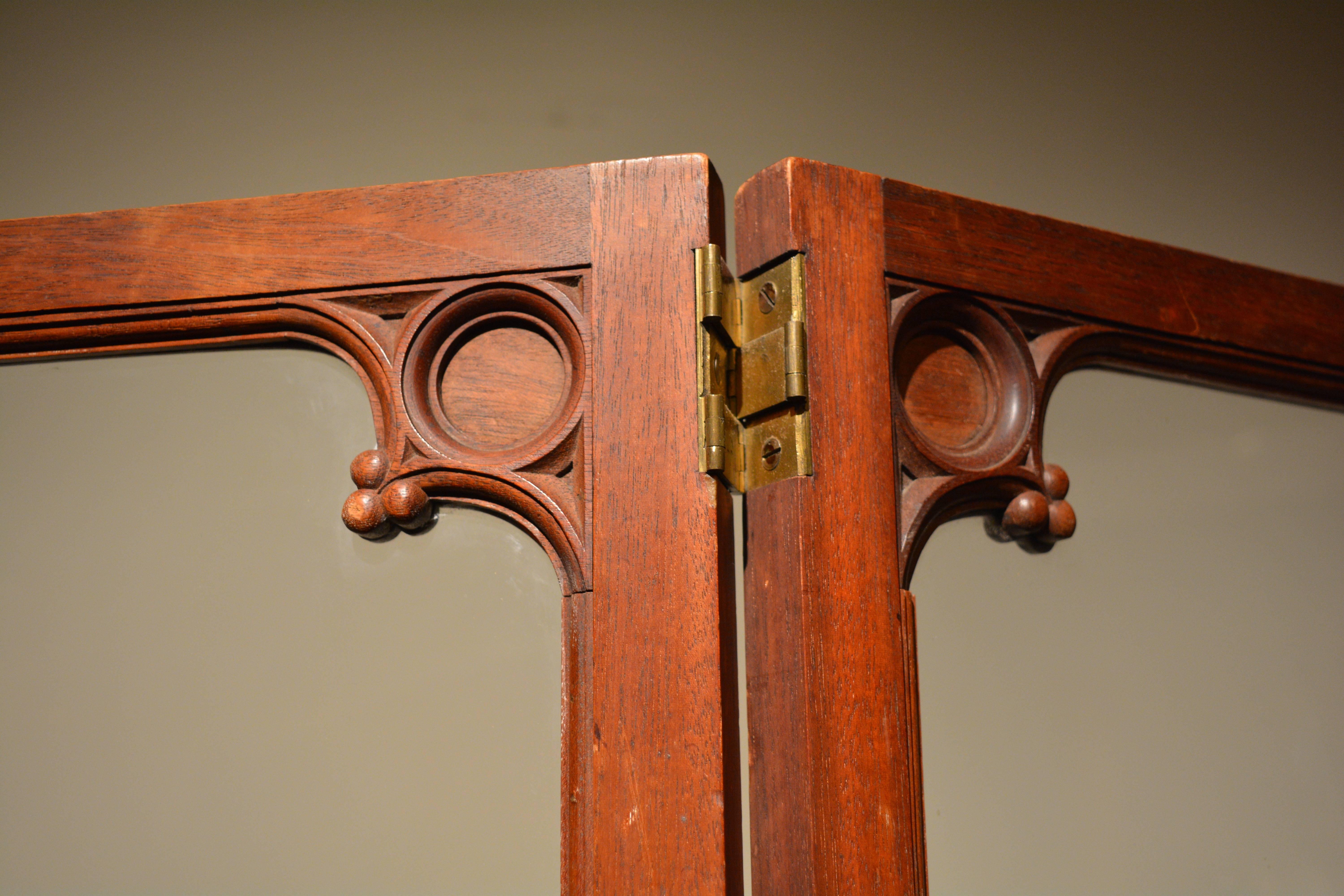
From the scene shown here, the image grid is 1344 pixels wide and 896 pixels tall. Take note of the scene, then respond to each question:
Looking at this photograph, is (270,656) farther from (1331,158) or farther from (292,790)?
(1331,158)

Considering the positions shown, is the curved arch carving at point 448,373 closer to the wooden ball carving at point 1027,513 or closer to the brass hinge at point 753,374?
the brass hinge at point 753,374

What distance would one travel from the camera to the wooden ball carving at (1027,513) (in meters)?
0.66

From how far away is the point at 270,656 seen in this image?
1.99 ft

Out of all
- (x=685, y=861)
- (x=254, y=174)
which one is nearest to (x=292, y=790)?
(x=685, y=861)

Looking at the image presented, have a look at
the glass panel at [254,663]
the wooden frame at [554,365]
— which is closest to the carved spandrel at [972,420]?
the wooden frame at [554,365]

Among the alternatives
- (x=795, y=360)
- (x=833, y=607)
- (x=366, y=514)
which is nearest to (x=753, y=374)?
(x=795, y=360)

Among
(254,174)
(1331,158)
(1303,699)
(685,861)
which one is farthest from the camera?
(1331,158)

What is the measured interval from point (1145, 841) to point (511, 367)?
497mm

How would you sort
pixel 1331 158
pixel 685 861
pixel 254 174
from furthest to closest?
pixel 1331 158 → pixel 254 174 → pixel 685 861

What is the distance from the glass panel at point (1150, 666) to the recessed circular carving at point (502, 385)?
0.25 meters

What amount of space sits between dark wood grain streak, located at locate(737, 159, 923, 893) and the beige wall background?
9 cm

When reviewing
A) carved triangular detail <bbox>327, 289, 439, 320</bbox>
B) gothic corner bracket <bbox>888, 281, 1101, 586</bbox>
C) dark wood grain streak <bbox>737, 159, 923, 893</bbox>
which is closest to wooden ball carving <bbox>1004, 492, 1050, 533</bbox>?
gothic corner bracket <bbox>888, 281, 1101, 586</bbox>

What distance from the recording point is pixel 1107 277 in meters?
0.69

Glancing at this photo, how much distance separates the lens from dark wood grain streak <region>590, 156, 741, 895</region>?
1.76 feet
